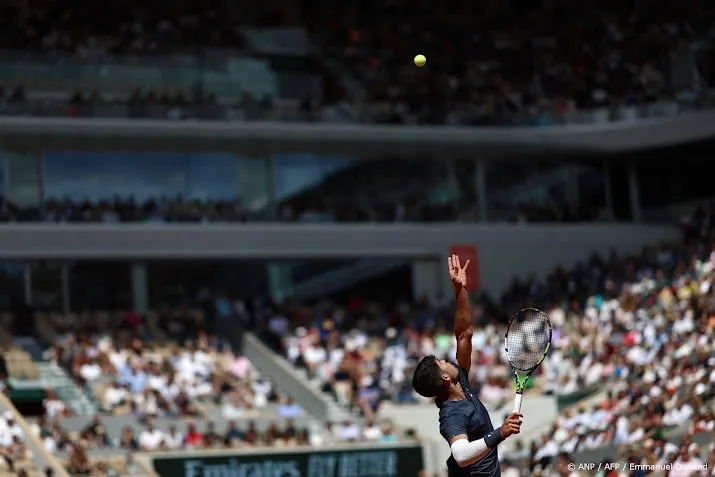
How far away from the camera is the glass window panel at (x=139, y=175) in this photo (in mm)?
38969

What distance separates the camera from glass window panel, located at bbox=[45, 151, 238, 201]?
3897 centimetres

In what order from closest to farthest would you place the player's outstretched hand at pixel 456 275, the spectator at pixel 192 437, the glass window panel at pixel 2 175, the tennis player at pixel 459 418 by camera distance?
the tennis player at pixel 459 418 → the player's outstretched hand at pixel 456 275 → the spectator at pixel 192 437 → the glass window panel at pixel 2 175

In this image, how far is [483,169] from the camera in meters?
43.8

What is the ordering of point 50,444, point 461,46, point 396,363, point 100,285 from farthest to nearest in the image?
1. point 461,46
2. point 100,285
3. point 396,363
4. point 50,444

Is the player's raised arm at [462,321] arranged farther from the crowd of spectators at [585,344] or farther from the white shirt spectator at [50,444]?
the white shirt spectator at [50,444]

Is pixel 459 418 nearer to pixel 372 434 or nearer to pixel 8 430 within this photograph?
pixel 8 430

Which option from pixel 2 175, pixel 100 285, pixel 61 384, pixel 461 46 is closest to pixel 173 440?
pixel 61 384

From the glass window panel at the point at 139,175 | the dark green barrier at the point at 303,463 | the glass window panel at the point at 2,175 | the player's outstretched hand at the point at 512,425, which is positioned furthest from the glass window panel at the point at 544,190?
the player's outstretched hand at the point at 512,425

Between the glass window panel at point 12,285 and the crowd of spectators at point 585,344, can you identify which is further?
the glass window panel at point 12,285

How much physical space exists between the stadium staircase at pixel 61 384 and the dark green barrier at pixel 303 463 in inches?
126

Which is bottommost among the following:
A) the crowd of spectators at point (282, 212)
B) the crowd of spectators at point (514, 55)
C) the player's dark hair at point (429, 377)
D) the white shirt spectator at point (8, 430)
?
the white shirt spectator at point (8, 430)

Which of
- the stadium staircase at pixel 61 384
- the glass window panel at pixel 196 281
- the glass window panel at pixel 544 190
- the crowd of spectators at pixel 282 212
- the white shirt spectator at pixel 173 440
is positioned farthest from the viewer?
the glass window panel at pixel 544 190

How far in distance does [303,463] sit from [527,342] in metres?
21.0

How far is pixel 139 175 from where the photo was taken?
39.7 meters
